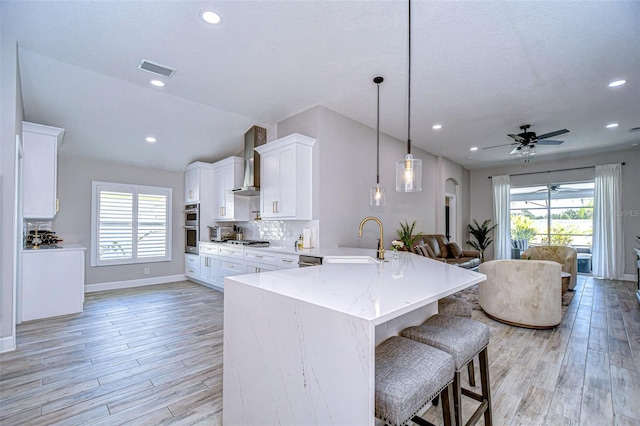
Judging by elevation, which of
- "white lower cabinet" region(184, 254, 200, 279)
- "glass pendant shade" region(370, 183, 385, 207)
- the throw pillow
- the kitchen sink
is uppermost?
"glass pendant shade" region(370, 183, 385, 207)

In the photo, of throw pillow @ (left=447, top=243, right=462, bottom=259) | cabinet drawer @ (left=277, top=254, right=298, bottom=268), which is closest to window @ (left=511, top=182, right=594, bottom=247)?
throw pillow @ (left=447, top=243, right=462, bottom=259)

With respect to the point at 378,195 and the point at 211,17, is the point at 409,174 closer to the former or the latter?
the point at 378,195

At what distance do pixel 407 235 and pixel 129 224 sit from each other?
Answer: 213 inches

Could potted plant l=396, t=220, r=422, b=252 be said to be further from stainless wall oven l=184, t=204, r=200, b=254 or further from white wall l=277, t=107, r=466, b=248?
stainless wall oven l=184, t=204, r=200, b=254

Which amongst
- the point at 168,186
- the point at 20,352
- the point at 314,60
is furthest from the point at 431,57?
the point at 168,186

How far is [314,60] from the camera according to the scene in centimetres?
316

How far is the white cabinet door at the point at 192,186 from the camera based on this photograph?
19.8 ft

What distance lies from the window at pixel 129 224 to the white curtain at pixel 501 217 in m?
8.42

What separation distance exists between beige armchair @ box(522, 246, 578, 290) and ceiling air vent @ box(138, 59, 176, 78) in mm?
6075

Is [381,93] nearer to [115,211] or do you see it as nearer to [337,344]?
[337,344]

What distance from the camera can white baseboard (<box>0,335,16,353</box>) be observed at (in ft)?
9.45

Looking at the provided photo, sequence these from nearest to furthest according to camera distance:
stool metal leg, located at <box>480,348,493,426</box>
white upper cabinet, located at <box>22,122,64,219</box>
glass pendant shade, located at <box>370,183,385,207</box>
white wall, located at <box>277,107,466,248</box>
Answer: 1. stool metal leg, located at <box>480,348,493,426</box>
2. glass pendant shade, located at <box>370,183,385,207</box>
3. white upper cabinet, located at <box>22,122,64,219</box>
4. white wall, located at <box>277,107,466,248</box>

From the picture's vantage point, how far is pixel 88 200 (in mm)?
5418

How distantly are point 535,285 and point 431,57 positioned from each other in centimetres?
291
